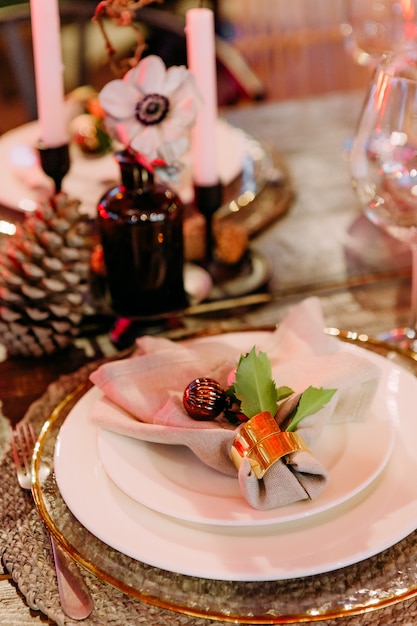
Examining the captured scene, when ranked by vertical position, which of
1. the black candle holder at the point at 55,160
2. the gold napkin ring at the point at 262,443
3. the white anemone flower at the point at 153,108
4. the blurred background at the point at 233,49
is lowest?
the blurred background at the point at 233,49

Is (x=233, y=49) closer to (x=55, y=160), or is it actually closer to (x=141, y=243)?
(x=55, y=160)

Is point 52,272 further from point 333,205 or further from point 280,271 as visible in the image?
point 333,205

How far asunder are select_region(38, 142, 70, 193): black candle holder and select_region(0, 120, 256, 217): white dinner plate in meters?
0.08

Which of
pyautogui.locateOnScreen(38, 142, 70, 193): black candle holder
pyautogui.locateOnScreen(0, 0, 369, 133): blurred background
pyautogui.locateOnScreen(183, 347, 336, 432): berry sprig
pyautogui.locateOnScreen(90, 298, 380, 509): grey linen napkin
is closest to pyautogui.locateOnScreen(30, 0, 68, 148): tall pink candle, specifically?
pyautogui.locateOnScreen(38, 142, 70, 193): black candle holder

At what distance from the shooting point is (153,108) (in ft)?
2.27

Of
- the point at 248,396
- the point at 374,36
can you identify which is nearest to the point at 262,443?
the point at 248,396

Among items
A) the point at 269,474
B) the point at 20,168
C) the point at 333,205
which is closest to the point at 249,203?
the point at 333,205

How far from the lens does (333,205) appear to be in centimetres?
113

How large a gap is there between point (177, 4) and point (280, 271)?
2.56 m

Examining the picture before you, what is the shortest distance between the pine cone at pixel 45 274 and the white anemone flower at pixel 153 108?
0.13m

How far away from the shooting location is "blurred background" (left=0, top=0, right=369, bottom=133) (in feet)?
5.41

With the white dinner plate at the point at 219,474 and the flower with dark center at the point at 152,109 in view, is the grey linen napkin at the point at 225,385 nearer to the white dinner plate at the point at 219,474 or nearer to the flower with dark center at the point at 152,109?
the white dinner plate at the point at 219,474

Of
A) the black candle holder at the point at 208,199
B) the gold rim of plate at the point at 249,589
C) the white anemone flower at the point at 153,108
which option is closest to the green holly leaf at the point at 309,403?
the gold rim of plate at the point at 249,589

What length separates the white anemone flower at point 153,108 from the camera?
69 cm
